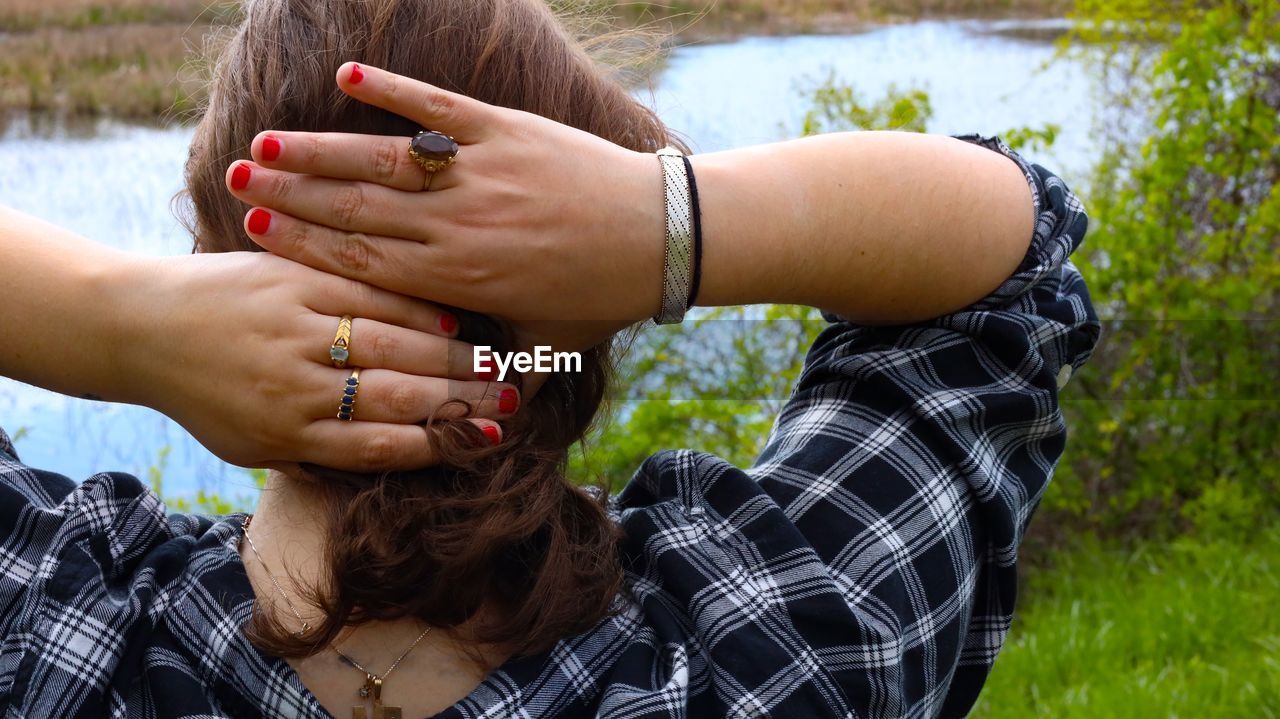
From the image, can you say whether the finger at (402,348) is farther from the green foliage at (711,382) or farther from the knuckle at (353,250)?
the green foliage at (711,382)

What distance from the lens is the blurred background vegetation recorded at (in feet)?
9.66

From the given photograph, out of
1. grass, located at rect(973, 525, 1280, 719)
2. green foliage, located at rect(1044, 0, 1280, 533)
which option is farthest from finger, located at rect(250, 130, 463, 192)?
green foliage, located at rect(1044, 0, 1280, 533)

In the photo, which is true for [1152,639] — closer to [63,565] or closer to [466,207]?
[466,207]

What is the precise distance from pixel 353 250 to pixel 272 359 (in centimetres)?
12

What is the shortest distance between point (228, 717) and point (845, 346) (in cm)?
74

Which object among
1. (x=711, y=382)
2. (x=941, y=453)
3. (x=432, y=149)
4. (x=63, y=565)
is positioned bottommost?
(x=711, y=382)

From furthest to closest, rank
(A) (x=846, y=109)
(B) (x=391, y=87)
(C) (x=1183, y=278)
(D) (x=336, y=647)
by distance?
(C) (x=1183, y=278), (A) (x=846, y=109), (D) (x=336, y=647), (B) (x=391, y=87)

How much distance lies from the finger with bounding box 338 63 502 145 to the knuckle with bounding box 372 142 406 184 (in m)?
0.03

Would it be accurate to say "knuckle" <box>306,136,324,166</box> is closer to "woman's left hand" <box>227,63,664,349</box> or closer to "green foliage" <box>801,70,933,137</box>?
"woman's left hand" <box>227,63,664,349</box>

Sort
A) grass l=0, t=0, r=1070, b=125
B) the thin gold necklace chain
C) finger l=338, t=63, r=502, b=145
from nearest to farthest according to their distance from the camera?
finger l=338, t=63, r=502, b=145 → the thin gold necklace chain → grass l=0, t=0, r=1070, b=125

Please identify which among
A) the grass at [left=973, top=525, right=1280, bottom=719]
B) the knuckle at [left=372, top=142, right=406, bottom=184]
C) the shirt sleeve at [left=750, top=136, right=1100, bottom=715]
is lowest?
the grass at [left=973, top=525, right=1280, bottom=719]

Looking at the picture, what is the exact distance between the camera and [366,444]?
1.02 meters

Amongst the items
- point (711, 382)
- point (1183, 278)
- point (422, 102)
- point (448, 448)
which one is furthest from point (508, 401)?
point (1183, 278)

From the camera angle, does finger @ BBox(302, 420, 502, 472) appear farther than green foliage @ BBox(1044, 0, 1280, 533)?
No
